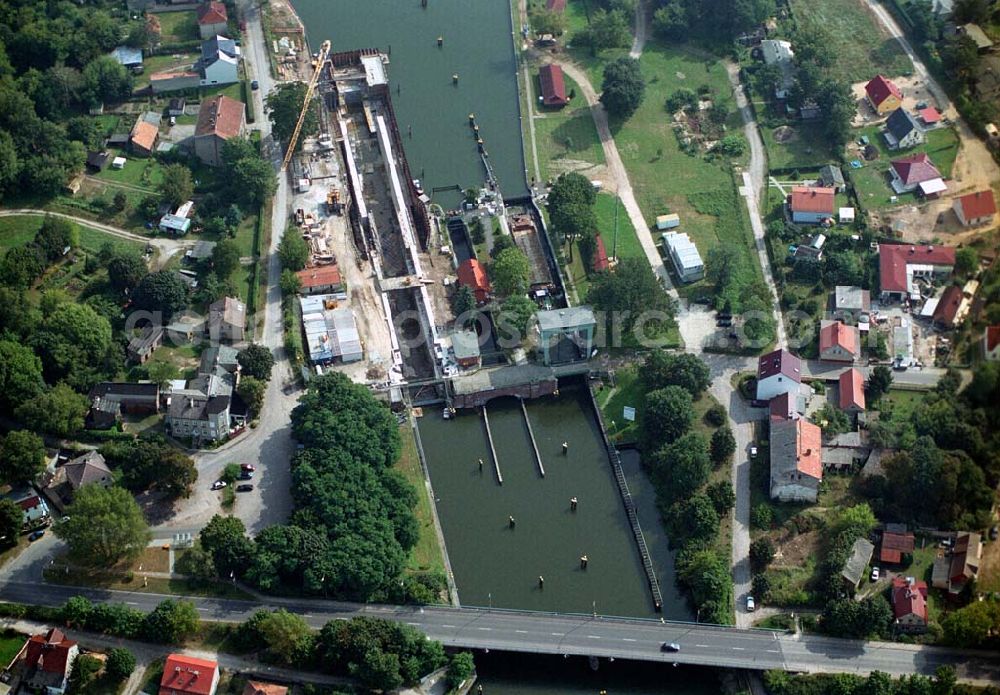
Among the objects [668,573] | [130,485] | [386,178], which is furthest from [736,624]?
[386,178]

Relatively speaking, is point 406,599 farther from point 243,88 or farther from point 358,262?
point 243,88

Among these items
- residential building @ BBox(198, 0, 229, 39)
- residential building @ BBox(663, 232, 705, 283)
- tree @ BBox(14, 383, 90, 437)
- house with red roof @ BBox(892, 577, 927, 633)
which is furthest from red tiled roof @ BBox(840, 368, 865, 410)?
residential building @ BBox(198, 0, 229, 39)

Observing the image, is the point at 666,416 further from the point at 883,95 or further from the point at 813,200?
the point at 883,95

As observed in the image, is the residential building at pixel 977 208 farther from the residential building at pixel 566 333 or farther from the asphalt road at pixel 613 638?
the asphalt road at pixel 613 638

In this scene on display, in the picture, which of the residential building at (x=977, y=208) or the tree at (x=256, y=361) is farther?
the residential building at (x=977, y=208)

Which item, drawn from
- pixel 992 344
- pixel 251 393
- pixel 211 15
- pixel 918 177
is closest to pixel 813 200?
pixel 918 177

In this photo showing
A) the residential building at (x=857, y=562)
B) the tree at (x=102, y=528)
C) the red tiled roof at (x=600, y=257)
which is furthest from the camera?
the red tiled roof at (x=600, y=257)

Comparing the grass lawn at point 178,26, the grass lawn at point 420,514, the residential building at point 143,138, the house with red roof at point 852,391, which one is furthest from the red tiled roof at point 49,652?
the grass lawn at point 178,26
